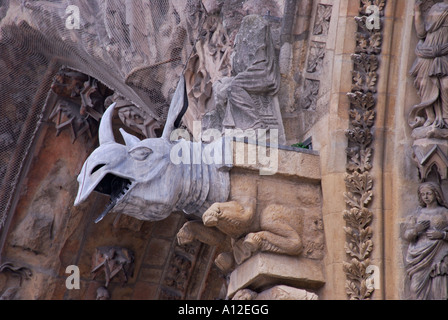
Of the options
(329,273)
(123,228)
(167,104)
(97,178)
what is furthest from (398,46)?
(123,228)

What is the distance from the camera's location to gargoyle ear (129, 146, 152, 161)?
6570 millimetres

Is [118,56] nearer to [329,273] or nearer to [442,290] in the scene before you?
[329,273]

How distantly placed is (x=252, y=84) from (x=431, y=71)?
1128 mm

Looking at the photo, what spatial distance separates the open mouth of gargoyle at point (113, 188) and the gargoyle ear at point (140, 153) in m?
0.14

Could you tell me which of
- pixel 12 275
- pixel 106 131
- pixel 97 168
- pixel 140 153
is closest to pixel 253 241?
pixel 140 153

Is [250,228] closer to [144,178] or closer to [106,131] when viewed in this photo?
[144,178]

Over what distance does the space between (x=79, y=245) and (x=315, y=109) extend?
4.32 meters

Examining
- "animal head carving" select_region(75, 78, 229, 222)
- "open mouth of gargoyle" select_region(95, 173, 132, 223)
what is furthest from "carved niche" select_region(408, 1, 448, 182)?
"open mouth of gargoyle" select_region(95, 173, 132, 223)

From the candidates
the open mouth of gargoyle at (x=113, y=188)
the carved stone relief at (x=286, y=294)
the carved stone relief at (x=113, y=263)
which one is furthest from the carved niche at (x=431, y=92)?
the carved stone relief at (x=113, y=263)

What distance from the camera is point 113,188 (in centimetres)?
661

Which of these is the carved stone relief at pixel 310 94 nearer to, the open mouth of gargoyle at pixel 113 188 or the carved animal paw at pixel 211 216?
the carved animal paw at pixel 211 216
